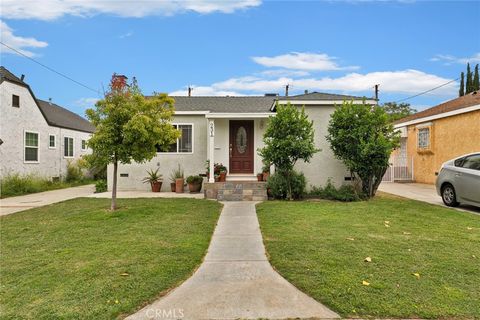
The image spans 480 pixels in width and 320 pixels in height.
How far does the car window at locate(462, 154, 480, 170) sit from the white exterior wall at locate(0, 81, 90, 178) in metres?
17.4

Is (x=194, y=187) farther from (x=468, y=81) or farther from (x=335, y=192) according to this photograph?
(x=468, y=81)

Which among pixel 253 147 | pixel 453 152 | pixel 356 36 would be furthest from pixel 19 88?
pixel 453 152

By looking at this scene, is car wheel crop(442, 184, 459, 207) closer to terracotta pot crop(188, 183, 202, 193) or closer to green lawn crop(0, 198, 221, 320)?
green lawn crop(0, 198, 221, 320)

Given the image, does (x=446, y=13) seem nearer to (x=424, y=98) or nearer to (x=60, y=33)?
(x=60, y=33)

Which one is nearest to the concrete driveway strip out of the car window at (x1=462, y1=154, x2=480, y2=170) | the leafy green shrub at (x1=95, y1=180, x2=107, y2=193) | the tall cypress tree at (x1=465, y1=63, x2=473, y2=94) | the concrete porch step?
the concrete porch step

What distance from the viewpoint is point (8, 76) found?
14.1 metres

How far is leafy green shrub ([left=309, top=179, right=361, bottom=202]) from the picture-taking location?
1025cm

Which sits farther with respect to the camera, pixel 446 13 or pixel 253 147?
pixel 253 147

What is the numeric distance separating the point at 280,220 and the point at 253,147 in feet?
19.9

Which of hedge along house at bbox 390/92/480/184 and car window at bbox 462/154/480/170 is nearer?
car window at bbox 462/154/480/170

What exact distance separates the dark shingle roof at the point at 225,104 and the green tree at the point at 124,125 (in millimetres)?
5266

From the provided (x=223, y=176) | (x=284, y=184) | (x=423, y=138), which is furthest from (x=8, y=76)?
(x=423, y=138)

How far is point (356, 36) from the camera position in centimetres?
1172

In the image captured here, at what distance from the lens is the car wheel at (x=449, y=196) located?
9.12m
